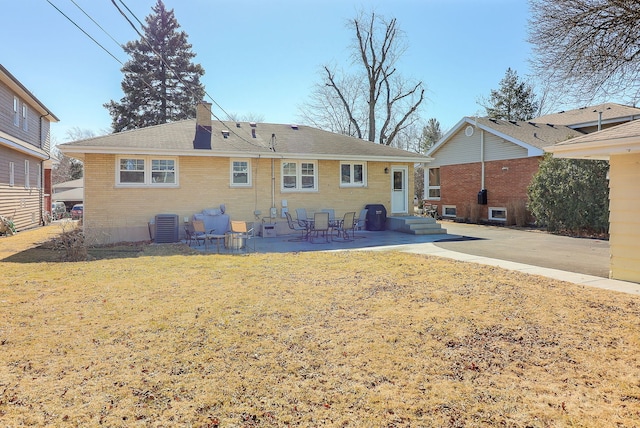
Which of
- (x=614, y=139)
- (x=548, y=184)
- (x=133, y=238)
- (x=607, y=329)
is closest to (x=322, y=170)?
(x=133, y=238)

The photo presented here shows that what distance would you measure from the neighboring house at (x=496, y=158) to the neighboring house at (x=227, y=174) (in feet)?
17.5

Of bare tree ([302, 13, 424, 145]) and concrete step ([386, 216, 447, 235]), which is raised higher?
bare tree ([302, 13, 424, 145])

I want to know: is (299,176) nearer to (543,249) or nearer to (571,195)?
(543,249)

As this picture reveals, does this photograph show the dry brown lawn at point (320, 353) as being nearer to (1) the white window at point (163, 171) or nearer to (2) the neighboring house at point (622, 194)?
(2) the neighboring house at point (622, 194)

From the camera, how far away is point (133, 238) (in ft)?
46.5

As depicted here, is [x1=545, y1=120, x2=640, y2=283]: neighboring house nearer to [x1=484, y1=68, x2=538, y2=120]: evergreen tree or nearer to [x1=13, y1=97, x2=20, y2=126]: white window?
[x1=13, y1=97, x2=20, y2=126]: white window

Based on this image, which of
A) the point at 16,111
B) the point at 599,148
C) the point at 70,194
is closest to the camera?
the point at 599,148

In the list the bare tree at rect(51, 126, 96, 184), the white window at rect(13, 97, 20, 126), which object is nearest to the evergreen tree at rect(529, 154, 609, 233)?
the white window at rect(13, 97, 20, 126)

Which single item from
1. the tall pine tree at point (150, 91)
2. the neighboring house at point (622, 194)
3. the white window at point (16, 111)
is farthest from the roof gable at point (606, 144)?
the tall pine tree at point (150, 91)

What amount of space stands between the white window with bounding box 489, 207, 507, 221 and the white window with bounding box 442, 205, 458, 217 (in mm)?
2415

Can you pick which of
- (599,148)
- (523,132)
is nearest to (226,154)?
(599,148)

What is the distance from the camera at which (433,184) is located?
2673 cm

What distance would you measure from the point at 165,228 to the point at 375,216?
27.6 ft

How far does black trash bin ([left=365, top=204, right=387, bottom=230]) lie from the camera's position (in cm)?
1709
